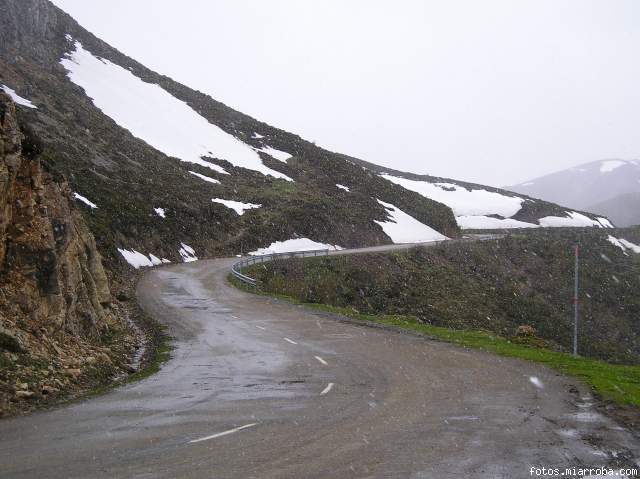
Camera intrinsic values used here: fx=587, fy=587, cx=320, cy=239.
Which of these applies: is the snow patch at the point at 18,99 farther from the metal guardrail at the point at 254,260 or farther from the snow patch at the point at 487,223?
the snow patch at the point at 487,223

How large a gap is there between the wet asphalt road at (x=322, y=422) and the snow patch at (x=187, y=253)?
25.1 meters

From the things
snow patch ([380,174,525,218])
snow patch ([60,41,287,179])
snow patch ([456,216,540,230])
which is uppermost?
snow patch ([60,41,287,179])

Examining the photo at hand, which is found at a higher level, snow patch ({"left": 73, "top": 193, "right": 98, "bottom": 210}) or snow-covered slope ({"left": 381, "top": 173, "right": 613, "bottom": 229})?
snow-covered slope ({"left": 381, "top": 173, "right": 613, "bottom": 229})

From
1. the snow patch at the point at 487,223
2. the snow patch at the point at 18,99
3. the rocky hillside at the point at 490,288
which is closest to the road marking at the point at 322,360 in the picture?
the rocky hillside at the point at 490,288

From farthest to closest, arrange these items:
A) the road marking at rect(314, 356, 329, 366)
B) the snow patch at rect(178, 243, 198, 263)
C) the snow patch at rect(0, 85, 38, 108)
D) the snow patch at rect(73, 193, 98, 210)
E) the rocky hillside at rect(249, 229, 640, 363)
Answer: the snow patch at rect(0, 85, 38, 108)
the snow patch at rect(178, 243, 198, 263)
the snow patch at rect(73, 193, 98, 210)
the rocky hillside at rect(249, 229, 640, 363)
the road marking at rect(314, 356, 329, 366)

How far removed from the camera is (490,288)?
4116 cm

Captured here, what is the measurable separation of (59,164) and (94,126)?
15.5m

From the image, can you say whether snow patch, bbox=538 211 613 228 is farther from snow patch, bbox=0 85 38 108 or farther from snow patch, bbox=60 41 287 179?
snow patch, bbox=0 85 38 108

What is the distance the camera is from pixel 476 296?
37812 mm

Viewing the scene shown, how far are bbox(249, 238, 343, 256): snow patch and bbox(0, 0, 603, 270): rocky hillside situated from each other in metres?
0.64

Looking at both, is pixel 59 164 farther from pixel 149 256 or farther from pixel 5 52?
pixel 5 52

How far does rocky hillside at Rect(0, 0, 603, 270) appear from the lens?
131 feet

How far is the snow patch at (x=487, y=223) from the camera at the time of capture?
82.9 meters

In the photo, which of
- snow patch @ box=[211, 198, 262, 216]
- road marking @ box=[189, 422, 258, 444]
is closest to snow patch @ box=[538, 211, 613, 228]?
snow patch @ box=[211, 198, 262, 216]
